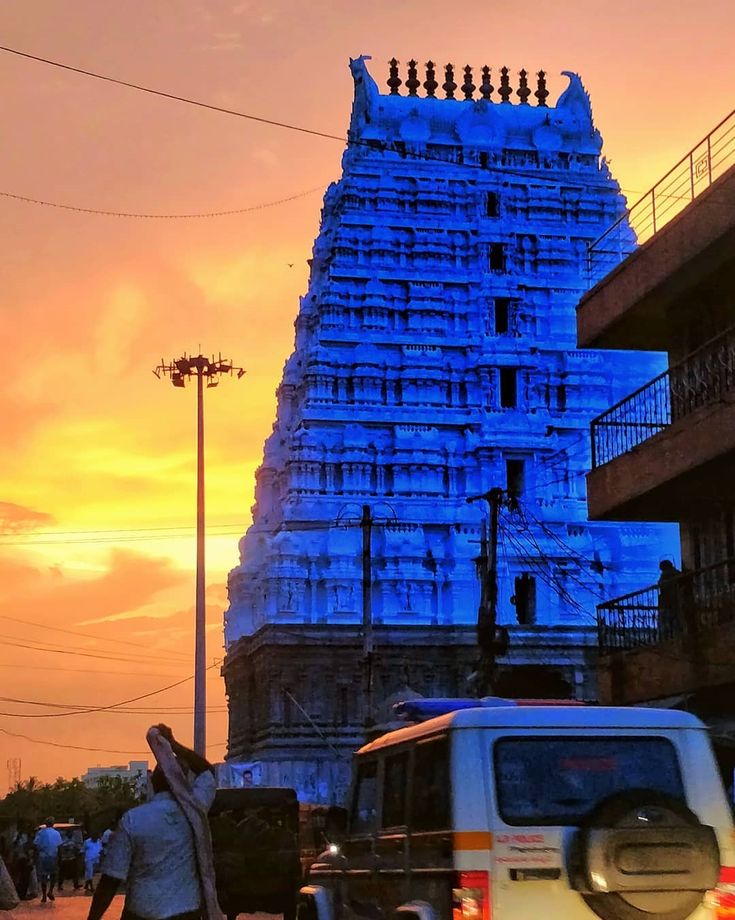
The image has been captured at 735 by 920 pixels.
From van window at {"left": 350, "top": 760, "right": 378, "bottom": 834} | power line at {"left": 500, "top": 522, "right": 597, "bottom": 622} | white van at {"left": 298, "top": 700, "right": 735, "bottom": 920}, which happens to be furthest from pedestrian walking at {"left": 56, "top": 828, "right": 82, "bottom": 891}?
white van at {"left": 298, "top": 700, "right": 735, "bottom": 920}

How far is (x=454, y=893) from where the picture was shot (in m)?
8.39

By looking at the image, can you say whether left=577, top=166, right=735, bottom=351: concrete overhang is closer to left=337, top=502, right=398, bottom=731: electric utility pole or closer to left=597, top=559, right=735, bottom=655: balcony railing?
left=597, top=559, right=735, bottom=655: balcony railing

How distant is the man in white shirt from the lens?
7.78m

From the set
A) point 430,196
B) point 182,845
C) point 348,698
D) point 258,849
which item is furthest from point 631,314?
point 430,196

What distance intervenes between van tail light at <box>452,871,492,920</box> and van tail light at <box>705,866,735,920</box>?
1136mm

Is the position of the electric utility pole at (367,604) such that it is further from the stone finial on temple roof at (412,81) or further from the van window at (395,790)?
the van window at (395,790)

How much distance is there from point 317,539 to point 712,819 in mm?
51678

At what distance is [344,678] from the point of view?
56.7 meters

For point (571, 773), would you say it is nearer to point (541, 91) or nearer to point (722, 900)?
point (722, 900)

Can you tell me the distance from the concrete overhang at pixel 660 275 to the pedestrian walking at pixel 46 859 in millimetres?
15291

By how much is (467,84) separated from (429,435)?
1649 cm

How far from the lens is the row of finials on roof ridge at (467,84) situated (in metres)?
67.9

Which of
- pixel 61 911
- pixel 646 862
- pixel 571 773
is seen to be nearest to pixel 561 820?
pixel 571 773

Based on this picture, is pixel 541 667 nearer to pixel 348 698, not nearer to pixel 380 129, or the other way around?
pixel 348 698
